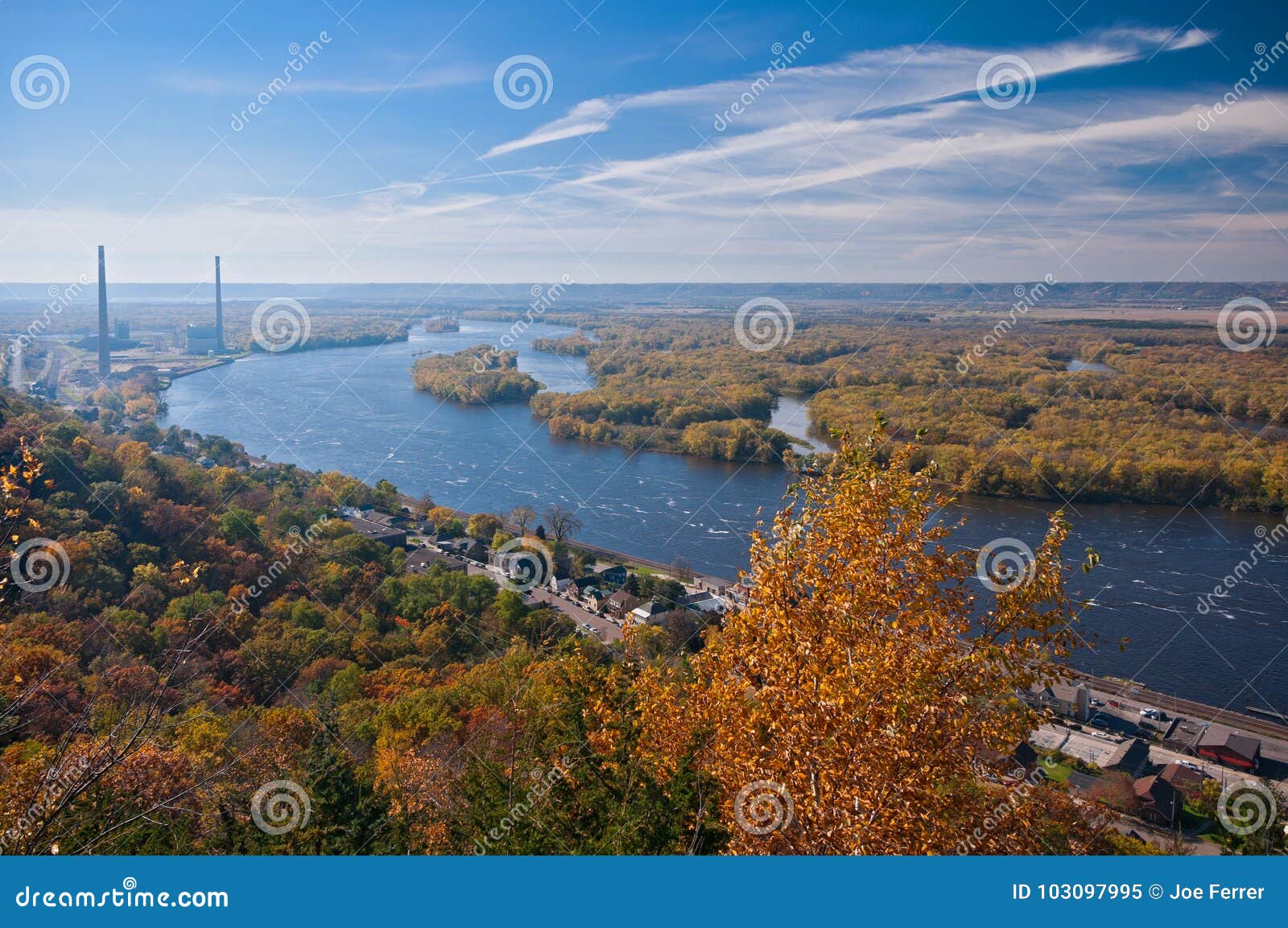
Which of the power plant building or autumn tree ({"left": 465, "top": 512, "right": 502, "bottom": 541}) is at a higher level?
the power plant building

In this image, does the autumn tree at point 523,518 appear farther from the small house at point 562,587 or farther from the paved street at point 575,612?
the small house at point 562,587

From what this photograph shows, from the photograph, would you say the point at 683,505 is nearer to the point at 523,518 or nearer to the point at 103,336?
the point at 523,518

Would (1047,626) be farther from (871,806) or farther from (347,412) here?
(347,412)

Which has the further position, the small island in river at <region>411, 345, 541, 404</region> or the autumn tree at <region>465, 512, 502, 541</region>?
the small island in river at <region>411, 345, 541, 404</region>

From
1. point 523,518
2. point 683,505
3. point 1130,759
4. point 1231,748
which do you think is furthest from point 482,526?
point 1231,748

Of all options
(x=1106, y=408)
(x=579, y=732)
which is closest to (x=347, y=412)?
(x=1106, y=408)

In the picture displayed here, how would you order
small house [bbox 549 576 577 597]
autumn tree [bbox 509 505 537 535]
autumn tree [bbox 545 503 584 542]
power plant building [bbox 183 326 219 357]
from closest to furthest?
small house [bbox 549 576 577 597], autumn tree [bbox 545 503 584 542], autumn tree [bbox 509 505 537 535], power plant building [bbox 183 326 219 357]

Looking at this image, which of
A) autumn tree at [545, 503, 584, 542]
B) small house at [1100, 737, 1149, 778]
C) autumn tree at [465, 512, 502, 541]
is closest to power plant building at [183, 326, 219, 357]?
autumn tree at [465, 512, 502, 541]

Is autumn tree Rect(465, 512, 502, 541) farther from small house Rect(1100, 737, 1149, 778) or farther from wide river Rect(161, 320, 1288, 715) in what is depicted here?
small house Rect(1100, 737, 1149, 778)
